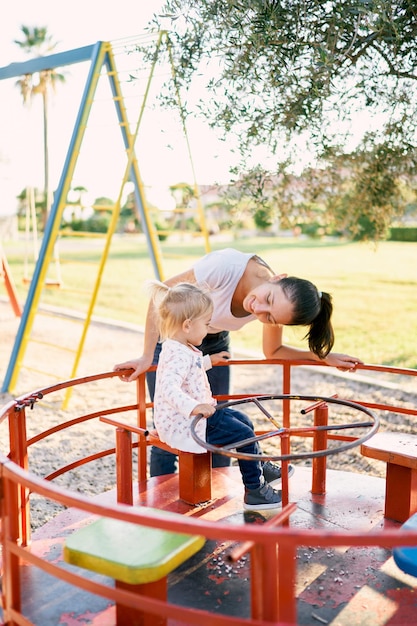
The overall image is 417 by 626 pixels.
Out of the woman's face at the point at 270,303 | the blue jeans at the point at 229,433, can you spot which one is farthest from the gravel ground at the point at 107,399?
the woman's face at the point at 270,303

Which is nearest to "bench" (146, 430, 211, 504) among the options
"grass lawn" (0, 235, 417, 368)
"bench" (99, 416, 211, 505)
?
"bench" (99, 416, 211, 505)

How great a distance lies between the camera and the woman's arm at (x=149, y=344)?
3691 mm

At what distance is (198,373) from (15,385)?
445 cm

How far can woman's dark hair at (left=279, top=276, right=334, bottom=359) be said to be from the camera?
3336mm

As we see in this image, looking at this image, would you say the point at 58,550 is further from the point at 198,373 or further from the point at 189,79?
the point at 189,79

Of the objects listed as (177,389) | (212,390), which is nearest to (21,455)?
(177,389)

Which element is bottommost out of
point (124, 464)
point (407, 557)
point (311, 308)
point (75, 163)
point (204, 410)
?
point (407, 557)

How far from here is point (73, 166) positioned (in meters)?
6.60

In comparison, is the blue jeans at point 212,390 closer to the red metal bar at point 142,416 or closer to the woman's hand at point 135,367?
the red metal bar at point 142,416

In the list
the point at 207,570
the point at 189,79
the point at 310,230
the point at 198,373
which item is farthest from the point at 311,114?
the point at 310,230

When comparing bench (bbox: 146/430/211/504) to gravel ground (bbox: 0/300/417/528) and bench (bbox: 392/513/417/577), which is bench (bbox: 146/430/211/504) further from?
gravel ground (bbox: 0/300/417/528)

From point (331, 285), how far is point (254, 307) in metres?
15.8

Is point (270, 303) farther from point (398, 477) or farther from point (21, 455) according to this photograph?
point (21, 455)

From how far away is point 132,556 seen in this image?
240 cm
